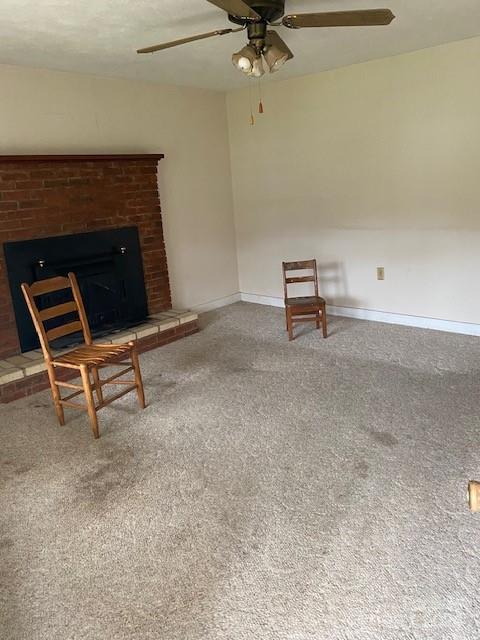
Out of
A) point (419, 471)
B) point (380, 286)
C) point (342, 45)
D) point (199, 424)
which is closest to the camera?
point (419, 471)

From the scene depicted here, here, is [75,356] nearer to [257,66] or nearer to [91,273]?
[91,273]

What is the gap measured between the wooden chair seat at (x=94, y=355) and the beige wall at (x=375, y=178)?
2499 mm

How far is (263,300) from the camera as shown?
18.0 feet

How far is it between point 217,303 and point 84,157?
2112mm

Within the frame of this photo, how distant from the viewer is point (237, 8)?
2.09 m

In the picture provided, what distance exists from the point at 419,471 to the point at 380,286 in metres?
2.47

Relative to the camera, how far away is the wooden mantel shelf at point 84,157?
3516 millimetres

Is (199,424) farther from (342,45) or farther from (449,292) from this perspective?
(342,45)

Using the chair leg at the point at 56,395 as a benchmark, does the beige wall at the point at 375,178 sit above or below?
above

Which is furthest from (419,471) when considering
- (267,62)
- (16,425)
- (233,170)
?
(233,170)

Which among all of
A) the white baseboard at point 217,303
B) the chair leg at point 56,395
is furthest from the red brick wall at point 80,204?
the chair leg at point 56,395

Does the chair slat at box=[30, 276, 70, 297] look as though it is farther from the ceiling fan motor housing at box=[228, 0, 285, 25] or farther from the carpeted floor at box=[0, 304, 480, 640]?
the ceiling fan motor housing at box=[228, 0, 285, 25]

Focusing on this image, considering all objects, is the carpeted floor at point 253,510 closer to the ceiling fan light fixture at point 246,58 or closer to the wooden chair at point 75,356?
the wooden chair at point 75,356

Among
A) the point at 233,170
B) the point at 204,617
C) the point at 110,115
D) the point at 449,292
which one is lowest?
the point at 204,617
